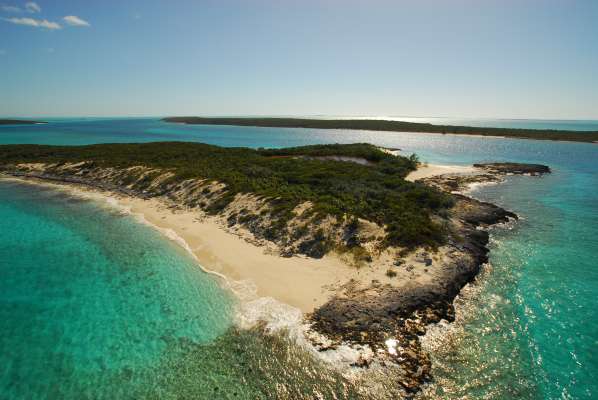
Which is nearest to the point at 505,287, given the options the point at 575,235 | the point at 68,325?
the point at 575,235

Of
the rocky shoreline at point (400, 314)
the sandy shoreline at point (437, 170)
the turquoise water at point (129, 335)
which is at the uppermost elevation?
the sandy shoreline at point (437, 170)

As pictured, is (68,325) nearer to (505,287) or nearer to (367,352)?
(367,352)

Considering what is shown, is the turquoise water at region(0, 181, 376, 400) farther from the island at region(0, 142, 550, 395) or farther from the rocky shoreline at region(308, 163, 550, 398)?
the rocky shoreline at region(308, 163, 550, 398)

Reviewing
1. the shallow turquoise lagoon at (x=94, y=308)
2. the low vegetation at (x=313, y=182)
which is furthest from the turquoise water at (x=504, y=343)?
the low vegetation at (x=313, y=182)

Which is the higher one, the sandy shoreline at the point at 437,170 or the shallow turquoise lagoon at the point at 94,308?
the sandy shoreline at the point at 437,170

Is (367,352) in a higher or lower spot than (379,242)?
lower

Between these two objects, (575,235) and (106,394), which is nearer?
(106,394)

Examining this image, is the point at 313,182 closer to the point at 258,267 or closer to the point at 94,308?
the point at 258,267

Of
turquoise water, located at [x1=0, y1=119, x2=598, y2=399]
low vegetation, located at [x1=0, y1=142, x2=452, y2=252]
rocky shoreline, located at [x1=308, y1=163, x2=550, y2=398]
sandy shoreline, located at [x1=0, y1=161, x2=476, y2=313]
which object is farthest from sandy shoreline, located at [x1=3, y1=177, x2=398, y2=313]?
low vegetation, located at [x1=0, y1=142, x2=452, y2=252]

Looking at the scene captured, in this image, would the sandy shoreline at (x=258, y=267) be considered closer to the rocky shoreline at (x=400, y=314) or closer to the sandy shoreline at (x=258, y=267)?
the sandy shoreline at (x=258, y=267)
